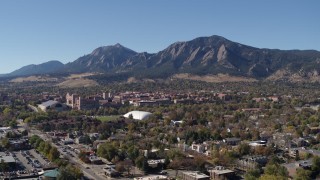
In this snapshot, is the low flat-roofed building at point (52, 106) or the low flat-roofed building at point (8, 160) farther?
the low flat-roofed building at point (52, 106)

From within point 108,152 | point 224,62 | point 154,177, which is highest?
point 224,62

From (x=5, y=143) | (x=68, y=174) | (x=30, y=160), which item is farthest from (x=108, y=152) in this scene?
(x=5, y=143)

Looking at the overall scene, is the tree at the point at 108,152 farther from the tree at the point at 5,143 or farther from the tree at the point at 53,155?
the tree at the point at 5,143

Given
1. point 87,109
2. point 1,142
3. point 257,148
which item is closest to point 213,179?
point 257,148

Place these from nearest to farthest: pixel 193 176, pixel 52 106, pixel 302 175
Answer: pixel 302 175, pixel 193 176, pixel 52 106

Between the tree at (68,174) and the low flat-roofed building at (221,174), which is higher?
the tree at (68,174)

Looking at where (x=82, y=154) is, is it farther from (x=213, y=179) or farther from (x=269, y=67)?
(x=269, y=67)

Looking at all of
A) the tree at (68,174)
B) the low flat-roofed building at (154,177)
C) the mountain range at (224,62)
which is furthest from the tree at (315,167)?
the mountain range at (224,62)

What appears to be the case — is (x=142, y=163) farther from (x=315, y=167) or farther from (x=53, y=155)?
(x=315, y=167)

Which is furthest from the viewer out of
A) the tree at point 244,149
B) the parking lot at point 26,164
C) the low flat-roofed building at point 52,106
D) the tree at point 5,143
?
the low flat-roofed building at point 52,106
